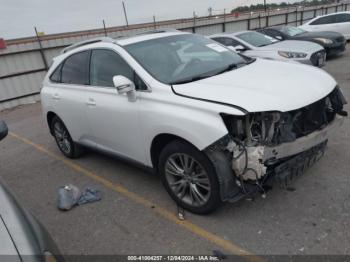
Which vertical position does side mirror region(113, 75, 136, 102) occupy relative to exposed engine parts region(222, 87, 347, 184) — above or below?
above

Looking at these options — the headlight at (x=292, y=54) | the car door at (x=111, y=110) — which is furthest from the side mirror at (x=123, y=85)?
the headlight at (x=292, y=54)

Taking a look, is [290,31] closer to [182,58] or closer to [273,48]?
[273,48]

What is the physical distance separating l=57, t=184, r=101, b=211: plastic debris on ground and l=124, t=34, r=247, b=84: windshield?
173cm

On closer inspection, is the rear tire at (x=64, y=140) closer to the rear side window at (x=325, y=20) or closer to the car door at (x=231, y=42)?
the car door at (x=231, y=42)

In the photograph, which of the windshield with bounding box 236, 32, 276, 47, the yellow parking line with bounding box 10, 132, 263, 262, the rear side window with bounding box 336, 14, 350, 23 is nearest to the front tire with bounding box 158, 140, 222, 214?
the yellow parking line with bounding box 10, 132, 263, 262

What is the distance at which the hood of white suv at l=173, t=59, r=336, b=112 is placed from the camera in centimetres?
285

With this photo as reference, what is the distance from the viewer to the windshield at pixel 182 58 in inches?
140

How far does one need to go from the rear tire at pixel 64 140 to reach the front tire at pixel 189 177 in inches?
86.9

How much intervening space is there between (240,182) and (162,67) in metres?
1.55

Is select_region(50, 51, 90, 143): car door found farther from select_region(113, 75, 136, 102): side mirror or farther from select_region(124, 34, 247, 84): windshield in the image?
select_region(113, 75, 136, 102): side mirror

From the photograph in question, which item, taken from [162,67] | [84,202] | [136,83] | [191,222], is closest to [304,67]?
[162,67]

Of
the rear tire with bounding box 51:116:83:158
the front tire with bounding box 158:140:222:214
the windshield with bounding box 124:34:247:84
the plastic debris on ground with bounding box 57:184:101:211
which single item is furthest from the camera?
the rear tire with bounding box 51:116:83:158

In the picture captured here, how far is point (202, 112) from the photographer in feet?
9.65

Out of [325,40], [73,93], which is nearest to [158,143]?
[73,93]
